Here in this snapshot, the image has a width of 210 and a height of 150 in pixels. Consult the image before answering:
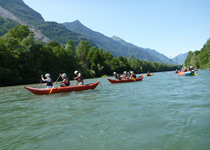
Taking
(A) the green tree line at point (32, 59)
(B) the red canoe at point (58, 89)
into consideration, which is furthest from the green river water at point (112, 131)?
(A) the green tree line at point (32, 59)

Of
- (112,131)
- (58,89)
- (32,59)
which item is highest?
(32,59)

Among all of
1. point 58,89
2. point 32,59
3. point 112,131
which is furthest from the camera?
point 32,59

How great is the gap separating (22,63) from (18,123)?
37996 millimetres

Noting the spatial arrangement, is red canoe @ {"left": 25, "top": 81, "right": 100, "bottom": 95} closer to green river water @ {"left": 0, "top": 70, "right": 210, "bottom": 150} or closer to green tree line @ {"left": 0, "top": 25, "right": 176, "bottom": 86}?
green river water @ {"left": 0, "top": 70, "right": 210, "bottom": 150}

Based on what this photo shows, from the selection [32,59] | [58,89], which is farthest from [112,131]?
[32,59]

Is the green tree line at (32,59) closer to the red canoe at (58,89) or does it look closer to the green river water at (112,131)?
the red canoe at (58,89)

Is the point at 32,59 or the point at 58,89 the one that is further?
the point at 32,59

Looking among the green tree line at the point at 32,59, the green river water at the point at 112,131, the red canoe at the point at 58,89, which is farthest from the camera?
the green tree line at the point at 32,59

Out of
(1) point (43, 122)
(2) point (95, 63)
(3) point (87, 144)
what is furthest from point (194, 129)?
(2) point (95, 63)

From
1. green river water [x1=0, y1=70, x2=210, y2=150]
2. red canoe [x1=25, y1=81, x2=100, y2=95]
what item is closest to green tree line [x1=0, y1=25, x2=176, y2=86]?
red canoe [x1=25, y1=81, x2=100, y2=95]

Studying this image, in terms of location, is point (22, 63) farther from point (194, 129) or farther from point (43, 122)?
point (194, 129)

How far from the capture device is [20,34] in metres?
52.1

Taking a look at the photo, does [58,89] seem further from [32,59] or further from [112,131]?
[32,59]

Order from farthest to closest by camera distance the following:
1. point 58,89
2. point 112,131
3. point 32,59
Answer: point 32,59 → point 58,89 → point 112,131
